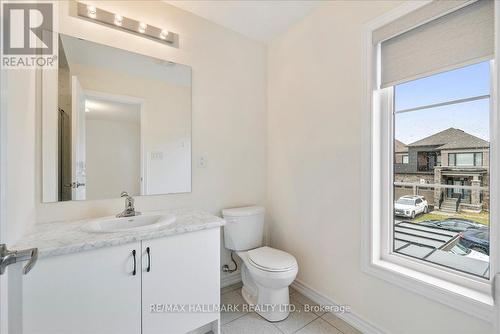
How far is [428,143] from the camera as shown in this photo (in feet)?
4.61

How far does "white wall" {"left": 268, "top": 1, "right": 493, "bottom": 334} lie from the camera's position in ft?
4.81

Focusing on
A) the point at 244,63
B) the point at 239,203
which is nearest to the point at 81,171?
the point at 239,203

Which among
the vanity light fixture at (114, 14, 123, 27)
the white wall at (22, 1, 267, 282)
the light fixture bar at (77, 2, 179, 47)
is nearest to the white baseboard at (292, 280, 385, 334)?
the white wall at (22, 1, 267, 282)

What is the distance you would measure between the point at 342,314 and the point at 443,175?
1220 mm

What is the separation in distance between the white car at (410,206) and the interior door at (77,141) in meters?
2.18

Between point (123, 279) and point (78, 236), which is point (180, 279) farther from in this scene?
point (78, 236)

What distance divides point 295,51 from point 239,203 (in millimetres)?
1553

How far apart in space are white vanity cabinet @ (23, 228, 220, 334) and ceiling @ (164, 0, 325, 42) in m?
1.82

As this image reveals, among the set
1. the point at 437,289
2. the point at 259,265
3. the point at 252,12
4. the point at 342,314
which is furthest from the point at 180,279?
the point at 252,12

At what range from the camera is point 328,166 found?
1840mm

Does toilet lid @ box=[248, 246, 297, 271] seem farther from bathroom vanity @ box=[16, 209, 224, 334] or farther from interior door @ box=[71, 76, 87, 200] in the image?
interior door @ box=[71, 76, 87, 200]

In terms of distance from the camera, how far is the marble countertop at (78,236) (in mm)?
1065

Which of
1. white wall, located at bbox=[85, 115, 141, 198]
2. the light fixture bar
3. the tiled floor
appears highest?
the light fixture bar

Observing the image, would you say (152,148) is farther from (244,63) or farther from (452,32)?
(452,32)
